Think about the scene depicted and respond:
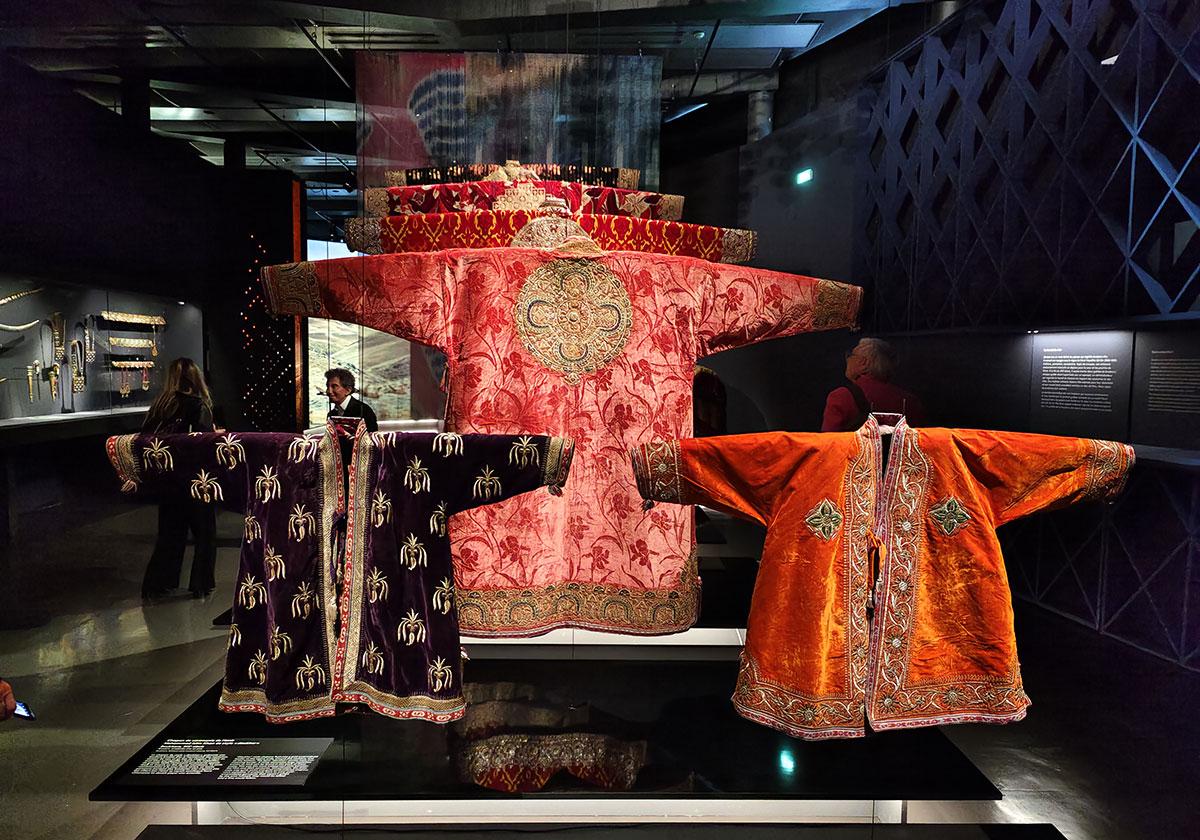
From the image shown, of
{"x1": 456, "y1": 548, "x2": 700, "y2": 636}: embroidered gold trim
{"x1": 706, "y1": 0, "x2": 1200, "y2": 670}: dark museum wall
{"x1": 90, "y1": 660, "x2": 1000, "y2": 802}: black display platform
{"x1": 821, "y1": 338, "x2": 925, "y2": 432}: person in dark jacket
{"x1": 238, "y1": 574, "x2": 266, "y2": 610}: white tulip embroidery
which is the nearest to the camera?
{"x1": 90, "y1": 660, "x2": 1000, "y2": 802}: black display platform

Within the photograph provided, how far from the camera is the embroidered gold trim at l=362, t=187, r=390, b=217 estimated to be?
6.85 feet

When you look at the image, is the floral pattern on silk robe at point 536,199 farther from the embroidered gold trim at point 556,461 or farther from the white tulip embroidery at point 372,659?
the white tulip embroidery at point 372,659

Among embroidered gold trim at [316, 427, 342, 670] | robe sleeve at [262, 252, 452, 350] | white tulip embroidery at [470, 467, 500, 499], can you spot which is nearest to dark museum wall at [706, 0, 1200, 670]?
white tulip embroidery at [470, 467, 500, 499]

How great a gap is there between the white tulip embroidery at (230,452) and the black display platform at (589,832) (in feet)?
2.76

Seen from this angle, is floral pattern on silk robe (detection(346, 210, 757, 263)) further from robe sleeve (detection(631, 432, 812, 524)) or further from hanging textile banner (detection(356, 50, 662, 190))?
robe sleeve (detection(631, 432, 812, 524))

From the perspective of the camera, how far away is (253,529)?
6.17ft

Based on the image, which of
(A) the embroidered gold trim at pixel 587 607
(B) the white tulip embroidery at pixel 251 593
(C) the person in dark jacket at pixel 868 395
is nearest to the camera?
(B) the white tulip embroidery at pixel 251 593

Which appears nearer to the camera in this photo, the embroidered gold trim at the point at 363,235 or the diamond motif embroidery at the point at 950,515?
the diamond motif embroidery at the point at 950,515

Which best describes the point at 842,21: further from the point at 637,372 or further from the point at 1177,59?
the point at 637,372

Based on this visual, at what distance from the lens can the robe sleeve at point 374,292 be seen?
2088mm

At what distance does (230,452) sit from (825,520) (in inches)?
56.5

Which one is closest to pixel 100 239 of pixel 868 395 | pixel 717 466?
pixel 717 466

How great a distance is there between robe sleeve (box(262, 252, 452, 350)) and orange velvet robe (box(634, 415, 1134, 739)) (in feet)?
2.42

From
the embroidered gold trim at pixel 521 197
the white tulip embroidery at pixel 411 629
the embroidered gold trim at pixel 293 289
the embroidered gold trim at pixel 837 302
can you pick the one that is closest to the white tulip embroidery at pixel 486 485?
the white tulip embroidery at pixel 411 629
